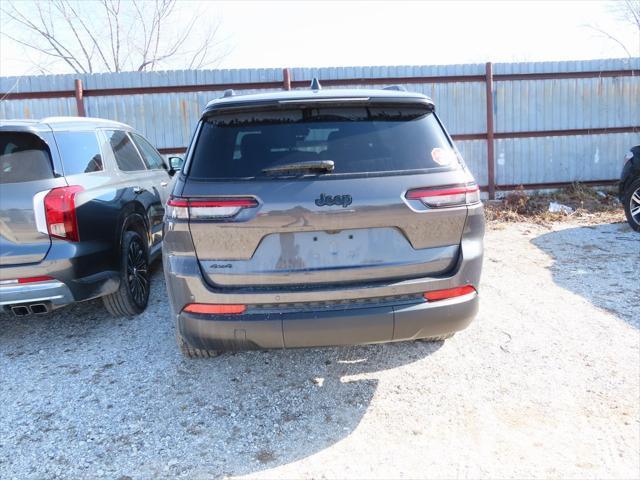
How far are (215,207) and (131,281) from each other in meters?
2.30

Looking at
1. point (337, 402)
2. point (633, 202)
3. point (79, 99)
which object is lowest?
point (337, 402)

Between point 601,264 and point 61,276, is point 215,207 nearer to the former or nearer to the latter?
point 61,276

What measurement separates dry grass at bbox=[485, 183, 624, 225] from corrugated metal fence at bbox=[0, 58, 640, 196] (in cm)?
33

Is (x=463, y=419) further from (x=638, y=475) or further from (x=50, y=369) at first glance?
(x=50, y=369)

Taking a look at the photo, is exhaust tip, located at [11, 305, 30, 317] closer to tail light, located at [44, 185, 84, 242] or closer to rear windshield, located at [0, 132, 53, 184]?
tail light, located at [44, 185, 84, 242]

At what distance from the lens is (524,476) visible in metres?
2.25

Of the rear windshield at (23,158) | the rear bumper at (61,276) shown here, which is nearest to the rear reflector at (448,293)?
the rear bumper at (61,276)

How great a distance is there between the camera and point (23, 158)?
3.42 m

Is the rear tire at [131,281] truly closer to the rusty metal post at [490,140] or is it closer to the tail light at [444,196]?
the tail light at [444,196]

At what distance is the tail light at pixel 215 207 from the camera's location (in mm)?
2373

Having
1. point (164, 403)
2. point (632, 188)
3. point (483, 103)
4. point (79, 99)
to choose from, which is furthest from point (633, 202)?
point (79, 99)

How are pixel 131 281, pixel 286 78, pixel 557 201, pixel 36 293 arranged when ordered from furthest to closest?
pixel 557 201 < pixel 286 78 < pixel 131 281 < pixel 36 293

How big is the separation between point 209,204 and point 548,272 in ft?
14.1

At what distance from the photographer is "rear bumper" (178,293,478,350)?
236 centimetres
